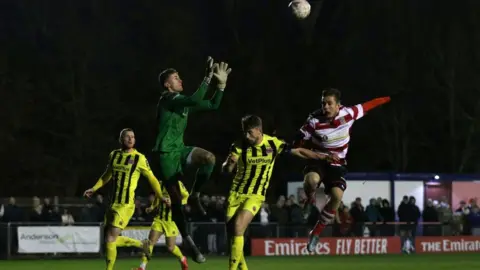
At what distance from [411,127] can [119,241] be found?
1741 inches

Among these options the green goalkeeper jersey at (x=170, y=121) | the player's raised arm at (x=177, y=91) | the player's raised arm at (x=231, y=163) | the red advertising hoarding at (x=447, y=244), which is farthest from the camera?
the red advertising hoarding at (x=447, y=244)

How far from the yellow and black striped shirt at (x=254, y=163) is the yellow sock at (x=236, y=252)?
80cm

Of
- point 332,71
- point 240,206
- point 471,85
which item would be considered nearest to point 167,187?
point 240,206

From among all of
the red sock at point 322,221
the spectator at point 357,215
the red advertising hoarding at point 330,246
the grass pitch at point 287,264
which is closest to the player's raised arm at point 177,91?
the red sock at point 322,221

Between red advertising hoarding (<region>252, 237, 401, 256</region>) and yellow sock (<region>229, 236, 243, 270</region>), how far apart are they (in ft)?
50.9

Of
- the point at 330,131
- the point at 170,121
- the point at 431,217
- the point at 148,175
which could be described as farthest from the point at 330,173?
the point at 431,217

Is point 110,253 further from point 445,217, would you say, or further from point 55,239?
point 445,217

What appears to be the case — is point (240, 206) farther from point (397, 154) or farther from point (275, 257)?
point (397, 154)

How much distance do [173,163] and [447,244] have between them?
20185mm

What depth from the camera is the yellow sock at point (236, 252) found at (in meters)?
16.0

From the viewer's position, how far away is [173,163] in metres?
16.8

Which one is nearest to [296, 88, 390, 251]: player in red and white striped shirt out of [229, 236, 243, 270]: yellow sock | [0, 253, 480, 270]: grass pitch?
[229, 236, 243, 270]: yellow sock

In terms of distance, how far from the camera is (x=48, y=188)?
2032 inches

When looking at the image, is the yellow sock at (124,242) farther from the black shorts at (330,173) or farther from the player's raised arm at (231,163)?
the black shorts at (330,173)
